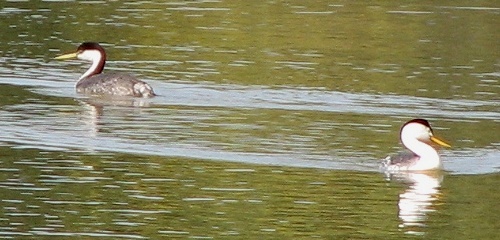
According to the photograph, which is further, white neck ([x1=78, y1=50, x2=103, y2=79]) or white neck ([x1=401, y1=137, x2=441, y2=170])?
white neck ([x1=78, y1=50, x2=103, y2=79])

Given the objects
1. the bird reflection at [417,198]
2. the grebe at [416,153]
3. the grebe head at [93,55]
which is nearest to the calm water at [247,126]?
the bird reflection at [417,198]

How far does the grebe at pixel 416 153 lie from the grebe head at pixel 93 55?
841cm

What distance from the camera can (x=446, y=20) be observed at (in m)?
35.8

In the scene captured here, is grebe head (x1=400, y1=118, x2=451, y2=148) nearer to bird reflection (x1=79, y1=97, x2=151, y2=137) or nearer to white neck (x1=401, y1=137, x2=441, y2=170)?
Result: white neck (x1=401, y1=137, x2=441, y2=170)

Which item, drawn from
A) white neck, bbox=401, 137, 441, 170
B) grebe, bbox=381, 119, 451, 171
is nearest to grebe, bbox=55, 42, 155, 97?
grebe, bbox=381, 119, 451, 171

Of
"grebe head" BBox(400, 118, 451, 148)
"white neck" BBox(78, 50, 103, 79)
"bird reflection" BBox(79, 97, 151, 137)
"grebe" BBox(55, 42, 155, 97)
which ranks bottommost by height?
"grebe head" BBox(400, 118, 451, 148)

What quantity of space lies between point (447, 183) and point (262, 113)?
5.43 m

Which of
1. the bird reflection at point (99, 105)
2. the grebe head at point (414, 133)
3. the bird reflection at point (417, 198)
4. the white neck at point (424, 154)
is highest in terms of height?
the bird reflection at point (99, 105)

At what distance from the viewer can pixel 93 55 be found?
25703 mm

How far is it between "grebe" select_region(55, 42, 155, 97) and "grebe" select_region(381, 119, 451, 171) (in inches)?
249

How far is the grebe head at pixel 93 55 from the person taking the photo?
25.4 m

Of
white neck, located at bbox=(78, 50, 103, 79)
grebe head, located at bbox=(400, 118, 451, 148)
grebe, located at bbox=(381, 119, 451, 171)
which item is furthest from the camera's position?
white neck, located at bbox=(78, 50, 103, 79)

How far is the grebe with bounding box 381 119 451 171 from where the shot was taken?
17438 millimetres

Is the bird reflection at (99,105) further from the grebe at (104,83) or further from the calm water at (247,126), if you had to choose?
the grebe at (104,83)
